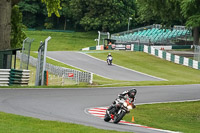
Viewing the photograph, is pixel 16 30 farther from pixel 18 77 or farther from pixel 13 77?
pixel 13 77

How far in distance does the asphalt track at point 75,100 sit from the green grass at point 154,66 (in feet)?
47.5

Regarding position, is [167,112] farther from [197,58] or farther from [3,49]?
[197,58]

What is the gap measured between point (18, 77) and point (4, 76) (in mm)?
814

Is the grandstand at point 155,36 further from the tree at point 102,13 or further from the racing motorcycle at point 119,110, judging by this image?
the racing motorcycle at point 119,110

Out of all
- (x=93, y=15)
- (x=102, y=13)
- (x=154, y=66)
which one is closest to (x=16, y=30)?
(x=154, y=66)

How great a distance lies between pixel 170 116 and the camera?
20.1 meters

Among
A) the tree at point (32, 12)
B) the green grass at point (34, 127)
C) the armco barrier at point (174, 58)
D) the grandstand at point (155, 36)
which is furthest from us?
the tree at point (32, 12)

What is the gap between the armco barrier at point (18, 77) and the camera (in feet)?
89.6

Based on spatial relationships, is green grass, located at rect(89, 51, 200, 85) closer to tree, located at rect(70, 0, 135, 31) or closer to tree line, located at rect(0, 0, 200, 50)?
tree line, located at rect(0, 0, 200, 50)

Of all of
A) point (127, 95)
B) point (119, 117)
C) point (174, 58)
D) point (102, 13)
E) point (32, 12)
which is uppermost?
point (102, 13)

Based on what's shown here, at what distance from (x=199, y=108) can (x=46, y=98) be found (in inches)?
267

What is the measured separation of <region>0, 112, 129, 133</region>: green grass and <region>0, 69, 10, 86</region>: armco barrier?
12.5 m

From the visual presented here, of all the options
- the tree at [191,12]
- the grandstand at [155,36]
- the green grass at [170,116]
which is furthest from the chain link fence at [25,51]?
the grandstand at [155,36]

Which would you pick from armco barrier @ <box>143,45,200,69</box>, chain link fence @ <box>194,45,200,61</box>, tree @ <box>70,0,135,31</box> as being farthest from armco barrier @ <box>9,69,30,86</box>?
tree @ <box>70,0,135,31</box>
